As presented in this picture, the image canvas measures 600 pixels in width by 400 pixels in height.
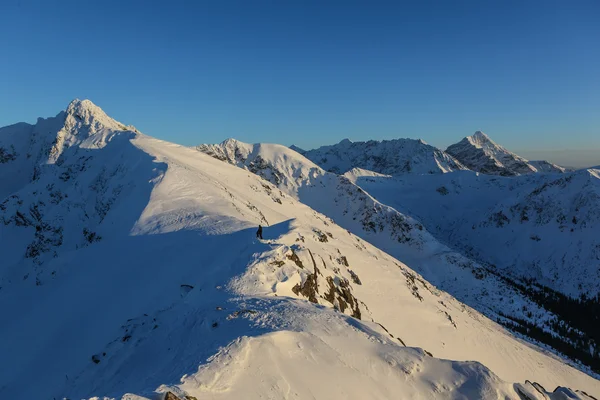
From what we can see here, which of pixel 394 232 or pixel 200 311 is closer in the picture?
pixel 200 311

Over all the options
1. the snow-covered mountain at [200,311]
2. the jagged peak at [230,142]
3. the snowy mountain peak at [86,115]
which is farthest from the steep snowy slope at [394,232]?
the snowy mountain peak at [86,115]

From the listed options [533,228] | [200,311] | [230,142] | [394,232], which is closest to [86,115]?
[230,142]

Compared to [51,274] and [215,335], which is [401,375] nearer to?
[215,335]

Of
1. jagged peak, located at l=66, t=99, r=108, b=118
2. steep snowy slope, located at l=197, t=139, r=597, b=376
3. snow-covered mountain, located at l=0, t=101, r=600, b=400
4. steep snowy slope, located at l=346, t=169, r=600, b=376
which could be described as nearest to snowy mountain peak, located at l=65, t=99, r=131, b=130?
jagged peak, located at l=66, t=99, r=108, b=118

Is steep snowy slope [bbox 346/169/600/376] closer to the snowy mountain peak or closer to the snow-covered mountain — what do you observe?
the snow-covered mountain

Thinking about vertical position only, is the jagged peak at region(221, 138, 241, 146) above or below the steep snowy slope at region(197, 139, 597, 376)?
above

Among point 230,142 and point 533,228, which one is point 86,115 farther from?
point 533,228
